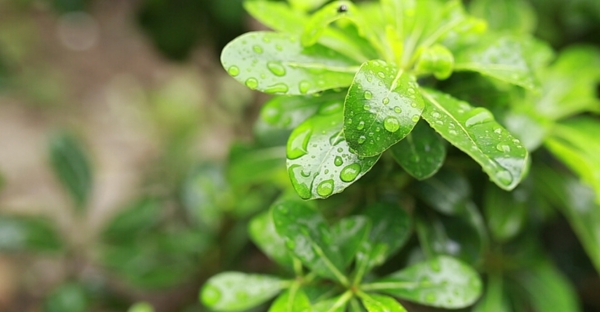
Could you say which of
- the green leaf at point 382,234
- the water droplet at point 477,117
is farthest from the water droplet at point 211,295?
the water droplet at point 477,117

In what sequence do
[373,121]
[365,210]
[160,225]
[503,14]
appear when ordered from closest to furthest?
1. [373,121]
2. [365,210]
3. [503,14]
4. [160,225]

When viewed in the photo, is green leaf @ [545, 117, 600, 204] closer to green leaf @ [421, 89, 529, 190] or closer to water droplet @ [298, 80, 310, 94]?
green leaf @ [421, 89, 529, 190]

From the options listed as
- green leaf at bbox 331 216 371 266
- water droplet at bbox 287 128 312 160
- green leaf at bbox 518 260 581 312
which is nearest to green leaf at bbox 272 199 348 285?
green leaf at bbox 331 216 371 266

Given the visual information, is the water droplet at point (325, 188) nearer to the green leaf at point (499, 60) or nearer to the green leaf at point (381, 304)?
the green leaf at point (381, 304)

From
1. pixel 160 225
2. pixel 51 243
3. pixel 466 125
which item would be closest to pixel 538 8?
pixel 466 125

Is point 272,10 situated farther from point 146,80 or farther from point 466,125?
point 146,80

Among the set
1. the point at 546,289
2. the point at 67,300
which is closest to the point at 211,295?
the point at 546,289

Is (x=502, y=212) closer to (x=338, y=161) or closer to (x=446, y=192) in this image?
(x=446, y=192)
